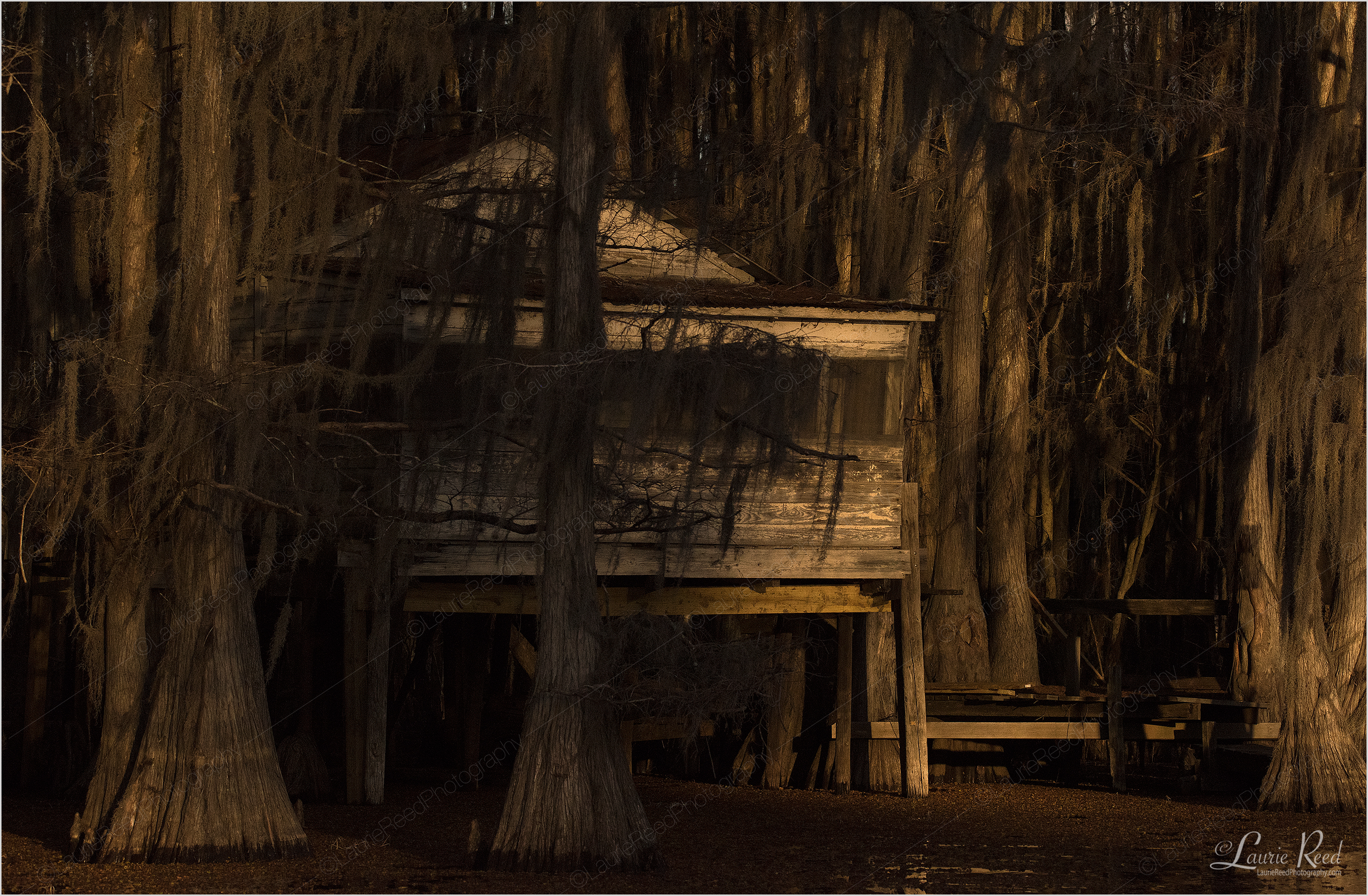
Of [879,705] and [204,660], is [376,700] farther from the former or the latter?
[879,705]

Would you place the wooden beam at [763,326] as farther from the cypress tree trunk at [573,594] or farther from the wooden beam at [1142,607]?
the wooden beam at [1142,607]

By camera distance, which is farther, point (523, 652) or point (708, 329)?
point (523, 652)

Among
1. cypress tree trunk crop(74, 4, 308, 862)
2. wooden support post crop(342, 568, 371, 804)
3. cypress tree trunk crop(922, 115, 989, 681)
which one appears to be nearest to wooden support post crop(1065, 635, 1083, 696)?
cypress tree trunk crop(922, 115, 989, 681)

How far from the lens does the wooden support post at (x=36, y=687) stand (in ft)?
58.9

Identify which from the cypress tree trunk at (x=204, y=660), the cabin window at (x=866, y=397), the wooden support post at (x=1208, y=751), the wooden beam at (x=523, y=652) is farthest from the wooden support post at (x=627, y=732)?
the wooden support post at (x=1208, y=751)

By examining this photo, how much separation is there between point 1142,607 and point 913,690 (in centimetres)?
326

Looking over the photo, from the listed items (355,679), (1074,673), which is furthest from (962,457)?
(355,679)

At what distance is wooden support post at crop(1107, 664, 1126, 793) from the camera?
18.5 meters

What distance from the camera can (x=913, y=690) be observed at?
57.6 feet

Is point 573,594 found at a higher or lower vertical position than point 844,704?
higher

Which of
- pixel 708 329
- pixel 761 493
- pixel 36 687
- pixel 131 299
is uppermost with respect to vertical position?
pixel 131 299

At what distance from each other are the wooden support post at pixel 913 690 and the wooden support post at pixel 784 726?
62.0 inches

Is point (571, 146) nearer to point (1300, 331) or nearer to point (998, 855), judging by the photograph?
point (998, 855)

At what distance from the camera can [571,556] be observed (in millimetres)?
12484
